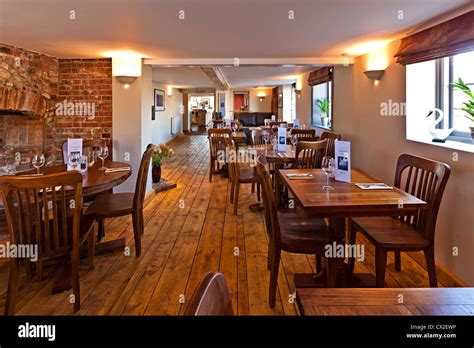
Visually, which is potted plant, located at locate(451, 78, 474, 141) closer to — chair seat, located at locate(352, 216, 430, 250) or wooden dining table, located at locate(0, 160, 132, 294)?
chair seat, located at locate(352, 216, 430, 250)

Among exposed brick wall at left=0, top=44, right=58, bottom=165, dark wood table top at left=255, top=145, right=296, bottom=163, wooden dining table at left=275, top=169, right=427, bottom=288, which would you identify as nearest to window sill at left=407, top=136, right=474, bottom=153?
wooden dining table at left=275, top=169, right=427, bottom=288

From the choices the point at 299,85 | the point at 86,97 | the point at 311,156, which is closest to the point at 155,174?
the point at 86,97

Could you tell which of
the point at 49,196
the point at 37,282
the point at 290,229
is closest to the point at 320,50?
the point at 290,229

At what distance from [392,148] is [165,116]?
10256 mm

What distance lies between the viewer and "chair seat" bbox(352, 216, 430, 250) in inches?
90.5

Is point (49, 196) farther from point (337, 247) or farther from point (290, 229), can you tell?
point (337, 247)

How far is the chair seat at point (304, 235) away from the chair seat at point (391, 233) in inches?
10.3

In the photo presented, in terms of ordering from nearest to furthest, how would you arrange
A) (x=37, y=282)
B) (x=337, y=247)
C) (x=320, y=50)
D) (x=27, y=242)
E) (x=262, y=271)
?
1. (x=27, y=242)
2. (x=337, y=247)
3. (x=37, y=282)
4. (x=262, y=271)
5. (x=320, y=50)

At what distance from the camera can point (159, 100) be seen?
11.8m

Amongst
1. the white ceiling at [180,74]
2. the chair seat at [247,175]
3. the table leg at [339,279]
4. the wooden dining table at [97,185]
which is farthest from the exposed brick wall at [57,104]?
the table leg at [339,279]

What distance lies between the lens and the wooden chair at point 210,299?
27.6 inches

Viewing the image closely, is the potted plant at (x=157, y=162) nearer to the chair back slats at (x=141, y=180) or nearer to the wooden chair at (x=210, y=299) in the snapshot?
the chair back slats at (x=141, y=180)

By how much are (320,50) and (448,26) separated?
6.37 feet

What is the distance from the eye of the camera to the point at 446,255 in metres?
2.90
